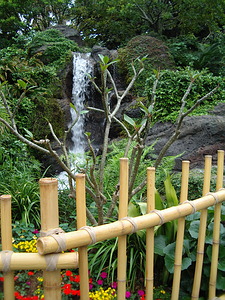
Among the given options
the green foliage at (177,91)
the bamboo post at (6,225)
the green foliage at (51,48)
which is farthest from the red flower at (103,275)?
the green foliage at (51,48)

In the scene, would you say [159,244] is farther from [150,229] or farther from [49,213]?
[49,213]

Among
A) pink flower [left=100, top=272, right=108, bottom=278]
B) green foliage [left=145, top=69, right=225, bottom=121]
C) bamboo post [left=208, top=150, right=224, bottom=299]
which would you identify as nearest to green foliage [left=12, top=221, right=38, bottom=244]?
pink flower [left=100, top=272, right=108, bottom=278]

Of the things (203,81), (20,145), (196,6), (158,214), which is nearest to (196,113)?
(203,81)

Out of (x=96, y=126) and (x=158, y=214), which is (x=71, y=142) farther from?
(x=158, y=214)

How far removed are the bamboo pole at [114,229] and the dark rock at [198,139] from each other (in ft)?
8.41

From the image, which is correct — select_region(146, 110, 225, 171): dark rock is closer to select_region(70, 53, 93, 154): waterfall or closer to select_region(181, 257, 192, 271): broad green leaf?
select_region(181, 257, 192, 271): broad green leaf

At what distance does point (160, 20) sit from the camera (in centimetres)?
1120

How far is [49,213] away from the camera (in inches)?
48.0

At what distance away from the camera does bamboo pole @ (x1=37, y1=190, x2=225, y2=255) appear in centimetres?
117

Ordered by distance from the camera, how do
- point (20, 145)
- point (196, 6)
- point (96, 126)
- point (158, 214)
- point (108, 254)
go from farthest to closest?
point (196, 6), point (96, 126), point (20, 145), point (108, 254), point (158, 214)

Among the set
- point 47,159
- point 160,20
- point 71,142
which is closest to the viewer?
point 47,159

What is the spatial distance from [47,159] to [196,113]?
3503mm

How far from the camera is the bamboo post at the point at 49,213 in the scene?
1203 millimetres

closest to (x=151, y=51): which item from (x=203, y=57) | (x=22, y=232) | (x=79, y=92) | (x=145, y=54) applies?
(x=145, y=54)
